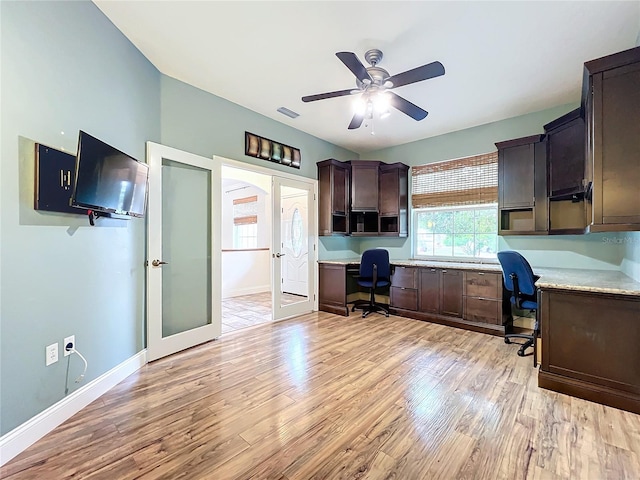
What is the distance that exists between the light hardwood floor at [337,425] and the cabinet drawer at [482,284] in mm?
925

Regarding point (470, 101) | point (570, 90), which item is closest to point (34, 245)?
point (470, 101)

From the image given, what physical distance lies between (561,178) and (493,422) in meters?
2.85

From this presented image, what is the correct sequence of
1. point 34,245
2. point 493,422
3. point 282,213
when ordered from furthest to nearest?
point 282,213 < point 493,422 < point 34,245

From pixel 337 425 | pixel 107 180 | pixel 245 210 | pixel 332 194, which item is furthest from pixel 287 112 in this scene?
pixel 245 210

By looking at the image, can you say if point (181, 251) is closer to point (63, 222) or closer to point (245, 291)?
point (63, 222)

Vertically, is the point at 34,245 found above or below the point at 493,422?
above

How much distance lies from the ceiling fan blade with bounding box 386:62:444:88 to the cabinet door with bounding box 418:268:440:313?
2.69 m

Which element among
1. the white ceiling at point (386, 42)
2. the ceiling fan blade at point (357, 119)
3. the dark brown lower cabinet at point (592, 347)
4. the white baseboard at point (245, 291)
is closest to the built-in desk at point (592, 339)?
the dark brown lower cabinet at point (592, 347)

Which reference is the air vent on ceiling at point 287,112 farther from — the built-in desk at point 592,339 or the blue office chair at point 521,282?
the built-in desk at point 592,339

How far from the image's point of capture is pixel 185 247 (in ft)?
10.5

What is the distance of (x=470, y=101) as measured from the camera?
3.53 m

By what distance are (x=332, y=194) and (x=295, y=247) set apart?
110 centimetres

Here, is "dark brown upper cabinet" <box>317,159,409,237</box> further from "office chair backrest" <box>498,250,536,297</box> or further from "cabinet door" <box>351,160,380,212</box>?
"office chair backrest" <box>498,250,536,297</box>

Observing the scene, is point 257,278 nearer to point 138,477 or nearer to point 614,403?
point 138,477
